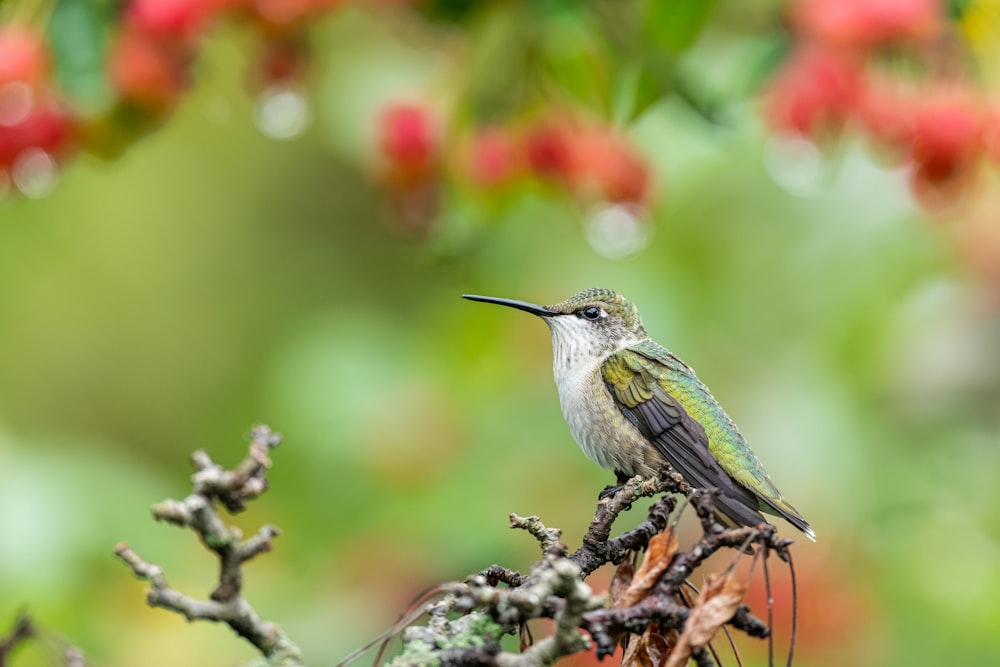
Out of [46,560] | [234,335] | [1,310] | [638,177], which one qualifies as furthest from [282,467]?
[1,310]

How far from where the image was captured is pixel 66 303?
774 cm

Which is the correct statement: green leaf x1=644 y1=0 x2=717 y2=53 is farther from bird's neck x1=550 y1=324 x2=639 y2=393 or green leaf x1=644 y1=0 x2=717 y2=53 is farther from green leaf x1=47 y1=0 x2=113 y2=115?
green leaf x1=47 y1=0 x2=113 y2=115

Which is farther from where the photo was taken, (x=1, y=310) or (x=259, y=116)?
(x=1, y=310)

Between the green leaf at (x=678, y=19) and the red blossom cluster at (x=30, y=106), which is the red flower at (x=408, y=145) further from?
the green leaf at (x=678, y=19)

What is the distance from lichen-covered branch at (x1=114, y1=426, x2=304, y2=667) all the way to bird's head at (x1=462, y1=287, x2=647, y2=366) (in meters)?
1.79

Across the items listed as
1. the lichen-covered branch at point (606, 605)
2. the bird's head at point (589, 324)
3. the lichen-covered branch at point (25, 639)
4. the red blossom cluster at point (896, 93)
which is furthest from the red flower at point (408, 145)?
the lichen-covered branch at point (25, 639)

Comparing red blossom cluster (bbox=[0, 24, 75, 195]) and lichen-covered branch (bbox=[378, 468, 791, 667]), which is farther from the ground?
red blossom cluster (bbox=[0, 24, 75, 195])

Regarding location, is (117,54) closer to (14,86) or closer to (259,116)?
(14,86)

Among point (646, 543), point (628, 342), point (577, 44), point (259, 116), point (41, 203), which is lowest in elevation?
point (646, 543)

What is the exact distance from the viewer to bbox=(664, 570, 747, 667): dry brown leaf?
1454 mm

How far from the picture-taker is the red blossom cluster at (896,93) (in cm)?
319

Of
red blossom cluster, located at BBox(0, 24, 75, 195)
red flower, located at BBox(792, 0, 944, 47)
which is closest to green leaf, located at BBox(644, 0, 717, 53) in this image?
red flower, located at BBox(792, 0, 944, 47)

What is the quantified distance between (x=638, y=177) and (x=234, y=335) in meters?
4.66

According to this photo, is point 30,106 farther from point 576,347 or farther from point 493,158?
point 576,347
